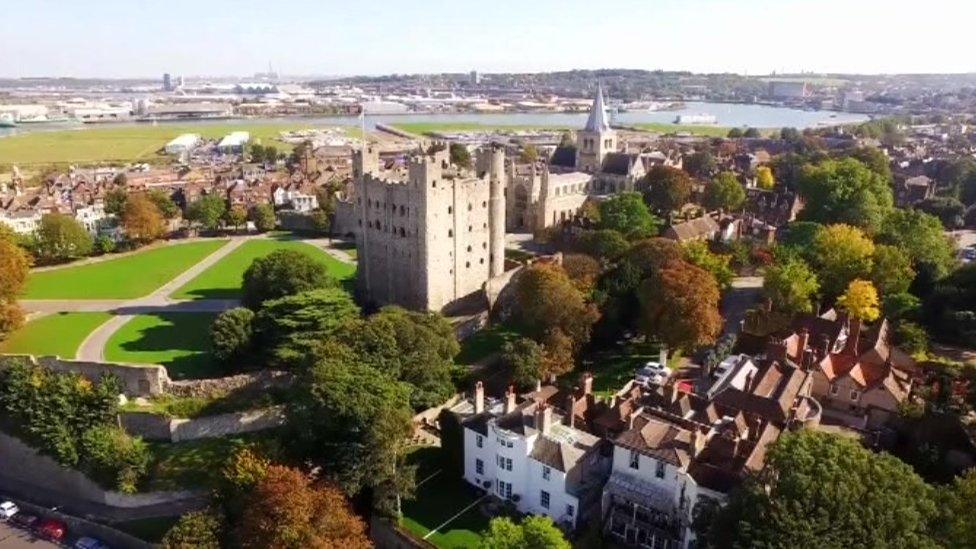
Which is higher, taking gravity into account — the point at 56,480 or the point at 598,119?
the point at 598,119

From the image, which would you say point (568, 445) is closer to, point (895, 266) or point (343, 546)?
point (343, 546)

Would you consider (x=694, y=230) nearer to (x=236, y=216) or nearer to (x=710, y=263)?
(x=710, y=263)

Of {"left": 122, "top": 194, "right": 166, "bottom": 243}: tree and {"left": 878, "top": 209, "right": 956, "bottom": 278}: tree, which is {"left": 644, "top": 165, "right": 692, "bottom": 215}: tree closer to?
{"left": 878, "top": 209, "right": 956, "bottom": 278}: tree

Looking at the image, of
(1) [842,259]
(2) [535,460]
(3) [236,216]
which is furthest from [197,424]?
(3) [236,216]

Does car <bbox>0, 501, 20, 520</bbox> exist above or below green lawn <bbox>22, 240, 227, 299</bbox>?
below

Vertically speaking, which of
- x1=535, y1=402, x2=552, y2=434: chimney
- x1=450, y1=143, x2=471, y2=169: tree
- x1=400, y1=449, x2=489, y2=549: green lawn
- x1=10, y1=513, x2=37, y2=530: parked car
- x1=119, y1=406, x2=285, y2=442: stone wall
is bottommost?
x1=10, y1=513, x2=37, y2=530: parked car

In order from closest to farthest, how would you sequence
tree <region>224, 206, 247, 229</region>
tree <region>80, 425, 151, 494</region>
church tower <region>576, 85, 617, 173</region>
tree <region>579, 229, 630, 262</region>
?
tree <region>80, 425, 151, 494</region>
tree <region>579, 229, 630, 262</region>
tree <region>224, 206, 247, 229</region>
church tower <region>576, 85, 617, 173</region>

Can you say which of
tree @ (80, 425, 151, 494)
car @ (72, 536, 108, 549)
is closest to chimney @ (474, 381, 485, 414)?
tree @ (80, 425, 151, 494)
